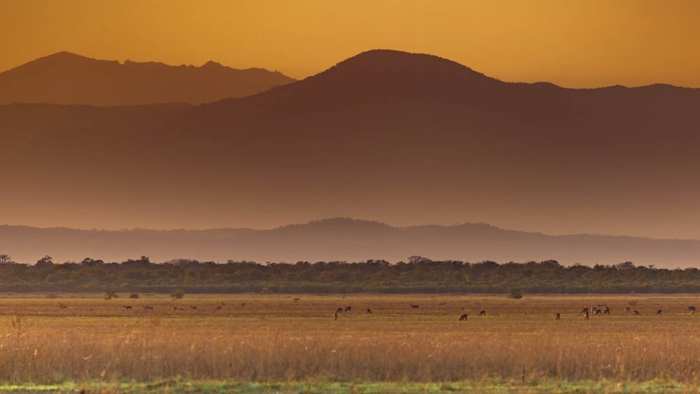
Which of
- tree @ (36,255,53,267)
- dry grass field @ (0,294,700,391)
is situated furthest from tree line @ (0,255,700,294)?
dry grass field @ (0,294,700,391)

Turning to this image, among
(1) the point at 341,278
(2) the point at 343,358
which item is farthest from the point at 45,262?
(2) the point at 343,358

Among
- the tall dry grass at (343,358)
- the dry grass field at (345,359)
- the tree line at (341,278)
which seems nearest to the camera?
the dry grass field at (345,359)

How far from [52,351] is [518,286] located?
132 meters

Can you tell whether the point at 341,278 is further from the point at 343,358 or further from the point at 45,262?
the point at 343,358

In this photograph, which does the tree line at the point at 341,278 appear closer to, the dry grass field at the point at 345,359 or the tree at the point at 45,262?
the tree at the point at 45,262

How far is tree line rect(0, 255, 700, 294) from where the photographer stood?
171 meters

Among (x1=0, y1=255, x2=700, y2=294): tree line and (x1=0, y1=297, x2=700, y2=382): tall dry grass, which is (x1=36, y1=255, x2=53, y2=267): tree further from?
(x1=0, y1=297, x2=700, y2=382): tall dry grass

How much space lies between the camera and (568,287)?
172 meters

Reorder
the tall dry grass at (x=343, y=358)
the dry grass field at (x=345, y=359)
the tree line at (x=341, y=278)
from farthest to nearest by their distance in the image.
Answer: the tree line at (x=341, y=278) < the tall dry grass at (x=343, y=358) < the dry grass field at (x=345, y=359)

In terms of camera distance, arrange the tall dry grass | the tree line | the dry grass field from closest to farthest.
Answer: the dry grass field → the tall dry grass → the tree line

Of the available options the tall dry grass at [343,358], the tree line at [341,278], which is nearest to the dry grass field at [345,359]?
the tall dry grass at [343,358]

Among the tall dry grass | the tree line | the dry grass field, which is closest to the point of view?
the dry grass field

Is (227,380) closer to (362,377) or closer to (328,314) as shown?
(362,377)

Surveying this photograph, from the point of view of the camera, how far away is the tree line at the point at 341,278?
171250 mm
